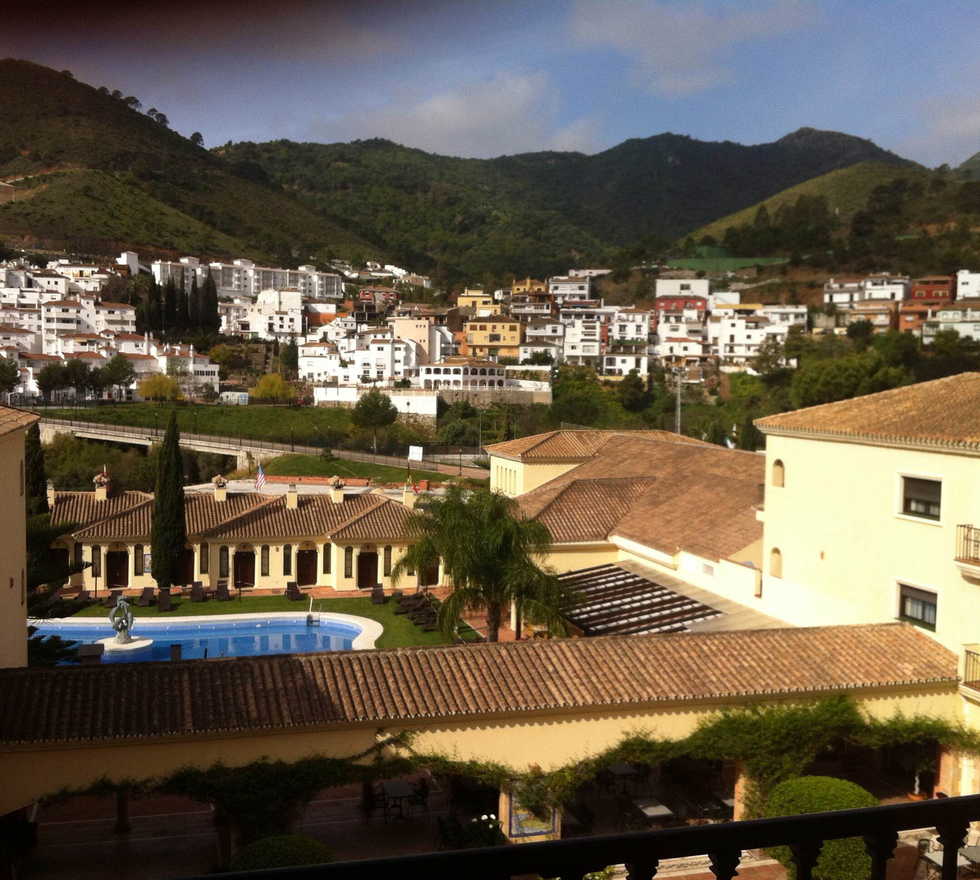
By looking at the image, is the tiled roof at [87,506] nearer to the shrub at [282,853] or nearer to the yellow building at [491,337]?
the shrub at [282,853]

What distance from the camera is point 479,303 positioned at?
112 m

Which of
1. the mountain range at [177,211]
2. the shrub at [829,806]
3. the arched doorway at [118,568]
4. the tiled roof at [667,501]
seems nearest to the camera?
the shrub at [829,806]

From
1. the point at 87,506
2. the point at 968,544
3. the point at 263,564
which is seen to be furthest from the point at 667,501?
the point at 87,506

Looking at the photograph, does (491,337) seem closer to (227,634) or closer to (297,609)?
(297,609)

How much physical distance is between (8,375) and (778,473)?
67500mm

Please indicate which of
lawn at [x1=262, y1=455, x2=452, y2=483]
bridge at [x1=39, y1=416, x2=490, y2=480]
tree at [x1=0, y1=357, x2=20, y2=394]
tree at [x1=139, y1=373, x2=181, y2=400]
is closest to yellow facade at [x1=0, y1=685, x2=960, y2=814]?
lawn at [x1=262, y1=455, x2=452, y2=483]

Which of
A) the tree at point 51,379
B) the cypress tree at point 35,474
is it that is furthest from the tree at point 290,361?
the cypress tree at point 35,474

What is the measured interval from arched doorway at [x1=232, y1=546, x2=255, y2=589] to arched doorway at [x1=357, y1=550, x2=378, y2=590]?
3.50 metres

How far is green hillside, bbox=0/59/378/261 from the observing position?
12850 cm

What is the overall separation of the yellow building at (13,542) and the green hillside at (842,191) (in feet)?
479

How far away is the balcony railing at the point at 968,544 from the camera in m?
14.5

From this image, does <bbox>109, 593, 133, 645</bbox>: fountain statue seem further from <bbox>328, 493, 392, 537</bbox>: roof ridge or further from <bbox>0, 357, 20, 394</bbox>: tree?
<bbox>0, 357, 20, 394</bbox>: tree

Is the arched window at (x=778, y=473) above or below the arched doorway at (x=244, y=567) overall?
above

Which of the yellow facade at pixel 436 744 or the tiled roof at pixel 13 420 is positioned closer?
the yellow facade at pixel 436 744
